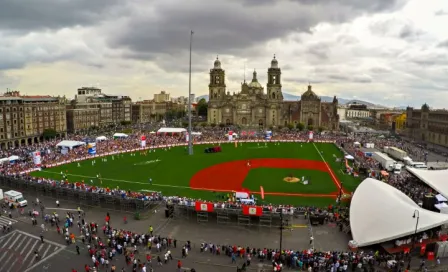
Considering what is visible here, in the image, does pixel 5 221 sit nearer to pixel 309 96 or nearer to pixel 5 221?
pixel 5 221

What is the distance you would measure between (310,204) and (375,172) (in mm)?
15304

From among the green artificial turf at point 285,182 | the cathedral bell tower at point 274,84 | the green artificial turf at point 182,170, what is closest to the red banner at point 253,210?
the green artificial turf at point 182,170

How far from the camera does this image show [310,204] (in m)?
30.1

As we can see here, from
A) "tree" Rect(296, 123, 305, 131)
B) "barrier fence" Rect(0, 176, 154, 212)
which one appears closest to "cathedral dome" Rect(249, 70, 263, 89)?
"tree" Rect(296, 123, 305, 131)

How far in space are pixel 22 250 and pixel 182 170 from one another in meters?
22.6

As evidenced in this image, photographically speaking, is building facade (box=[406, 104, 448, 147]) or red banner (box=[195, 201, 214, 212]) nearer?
red banner (box=[195, 201, 214, 212])

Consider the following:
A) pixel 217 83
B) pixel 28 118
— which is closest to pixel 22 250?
pixel 28 118

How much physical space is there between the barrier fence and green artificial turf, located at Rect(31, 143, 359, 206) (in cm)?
517

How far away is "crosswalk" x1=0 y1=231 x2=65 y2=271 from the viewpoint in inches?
803

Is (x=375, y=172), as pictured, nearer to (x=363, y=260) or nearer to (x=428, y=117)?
(x=363, y=260)

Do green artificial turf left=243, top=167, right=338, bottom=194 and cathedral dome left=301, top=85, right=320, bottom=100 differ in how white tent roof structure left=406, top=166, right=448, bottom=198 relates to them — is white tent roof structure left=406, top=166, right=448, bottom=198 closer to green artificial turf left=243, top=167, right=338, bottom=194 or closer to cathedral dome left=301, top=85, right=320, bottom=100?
green artificial turf left=243, top=167, right=338, bottom=194

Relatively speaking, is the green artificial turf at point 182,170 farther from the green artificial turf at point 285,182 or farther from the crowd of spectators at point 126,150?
the crowd of spectators at point 126,150

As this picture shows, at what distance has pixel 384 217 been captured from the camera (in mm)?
22172

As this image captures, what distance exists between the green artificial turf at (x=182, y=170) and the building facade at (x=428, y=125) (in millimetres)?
26181
